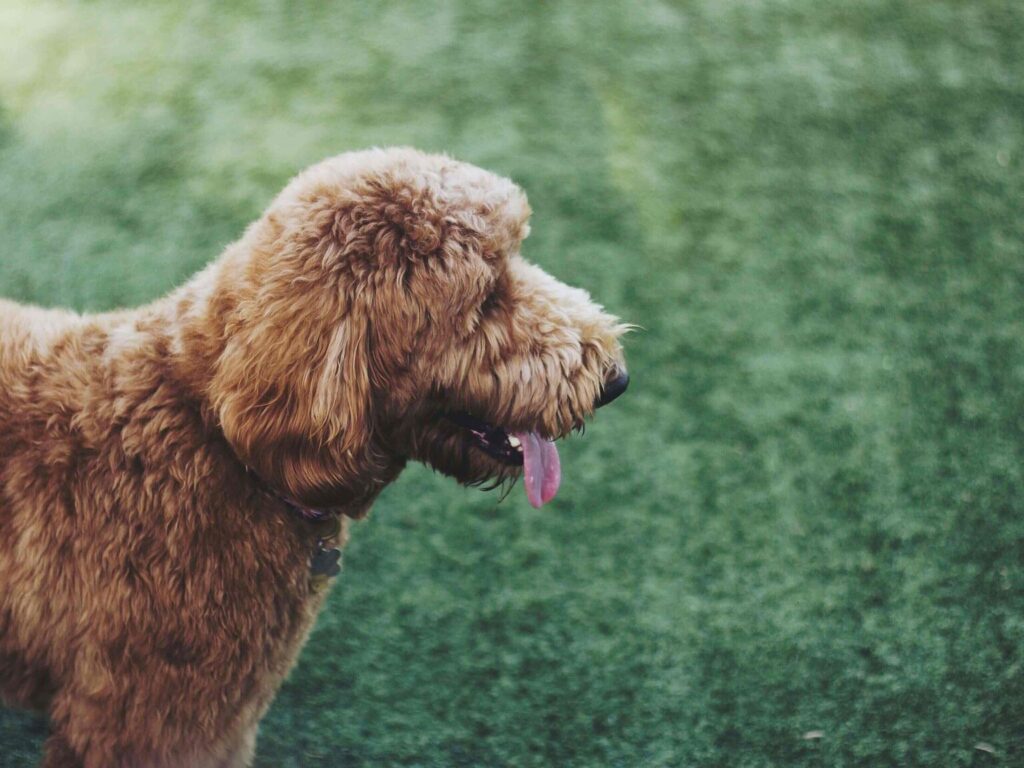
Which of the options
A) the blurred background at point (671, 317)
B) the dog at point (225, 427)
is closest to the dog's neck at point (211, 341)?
the dog at point (225, 427)

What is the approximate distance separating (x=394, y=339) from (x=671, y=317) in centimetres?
172

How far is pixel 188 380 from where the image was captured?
170cm

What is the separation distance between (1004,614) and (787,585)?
58 centimetres

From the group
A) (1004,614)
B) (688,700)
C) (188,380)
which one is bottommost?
(688,700)

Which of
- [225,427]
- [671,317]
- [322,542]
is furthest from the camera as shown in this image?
[671,317]

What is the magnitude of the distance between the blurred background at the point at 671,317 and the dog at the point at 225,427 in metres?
0.66

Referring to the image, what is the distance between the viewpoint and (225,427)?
5.21 feet

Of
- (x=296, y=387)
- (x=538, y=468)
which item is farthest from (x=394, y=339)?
(x=538, y=468)

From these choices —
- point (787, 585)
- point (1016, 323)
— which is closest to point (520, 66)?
point (1016, 323)

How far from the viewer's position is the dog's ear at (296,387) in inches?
62.2

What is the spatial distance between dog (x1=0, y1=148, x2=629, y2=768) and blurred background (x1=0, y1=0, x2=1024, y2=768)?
25.8 inches

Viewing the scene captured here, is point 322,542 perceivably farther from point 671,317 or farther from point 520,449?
point 671,317

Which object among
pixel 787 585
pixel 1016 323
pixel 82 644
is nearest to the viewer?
pixel 82 644

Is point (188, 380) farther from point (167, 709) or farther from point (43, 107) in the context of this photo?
point (43, 107)
